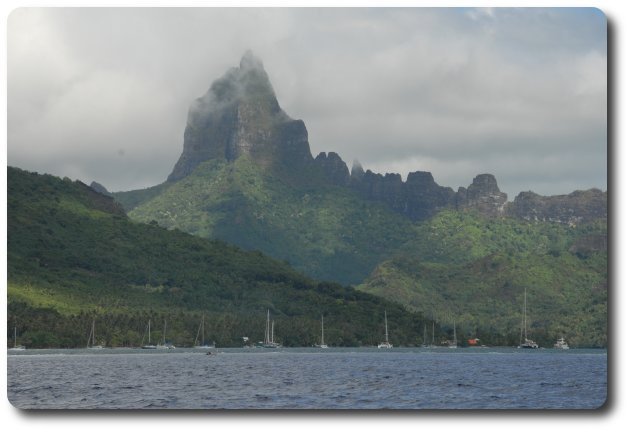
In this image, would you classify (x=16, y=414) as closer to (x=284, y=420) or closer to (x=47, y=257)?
(x=284, y=420)

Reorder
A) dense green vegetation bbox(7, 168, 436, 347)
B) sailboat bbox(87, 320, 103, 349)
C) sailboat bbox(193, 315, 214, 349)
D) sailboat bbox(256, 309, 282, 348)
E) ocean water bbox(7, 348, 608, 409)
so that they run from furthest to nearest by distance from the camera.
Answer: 1. sailboat bbox(256, 309, 282, 348)
2. sailboat bbox(193, 315, 214, 349)
3. dense green vegetation bbox(7, 168, 436, 347)
4. sailboat bbox(87, 320, 103, 349)
5. ocean water bbox(7, 348, 608, 409)

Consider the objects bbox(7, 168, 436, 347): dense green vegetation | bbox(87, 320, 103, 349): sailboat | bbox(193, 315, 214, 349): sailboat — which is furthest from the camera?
bbox(193, 315, 214, 349): sailboat

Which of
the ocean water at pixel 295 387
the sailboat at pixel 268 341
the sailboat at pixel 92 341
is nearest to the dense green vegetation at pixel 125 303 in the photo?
the sailboat at pixel 92 341

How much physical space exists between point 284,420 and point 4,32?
16900 mm

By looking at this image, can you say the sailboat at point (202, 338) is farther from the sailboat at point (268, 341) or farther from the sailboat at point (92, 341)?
the sailboat at point (92, 341)

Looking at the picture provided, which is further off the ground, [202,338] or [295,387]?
[295,387]

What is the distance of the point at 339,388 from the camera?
225 ft

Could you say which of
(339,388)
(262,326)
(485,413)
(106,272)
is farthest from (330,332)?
(485,413)

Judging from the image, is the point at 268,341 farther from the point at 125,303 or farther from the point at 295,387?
the point at 295,387

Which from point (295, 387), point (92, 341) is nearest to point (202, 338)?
point (92, 341)

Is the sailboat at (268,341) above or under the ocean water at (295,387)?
under

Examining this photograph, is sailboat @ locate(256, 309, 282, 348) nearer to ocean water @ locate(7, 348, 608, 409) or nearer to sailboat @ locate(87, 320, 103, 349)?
sailboat @ locate(87, 320, 103, 349)

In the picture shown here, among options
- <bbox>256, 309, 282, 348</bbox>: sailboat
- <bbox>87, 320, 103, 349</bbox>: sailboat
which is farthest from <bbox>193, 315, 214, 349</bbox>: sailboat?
<bbox>87, 320, 103, 349</bbox>: sailboat

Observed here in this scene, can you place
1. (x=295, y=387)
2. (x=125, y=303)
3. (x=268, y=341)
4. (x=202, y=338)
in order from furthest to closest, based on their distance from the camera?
(x=125, y=303) < (x=268, y=341) < (x=202, y=338) < (x=295, y=387)
